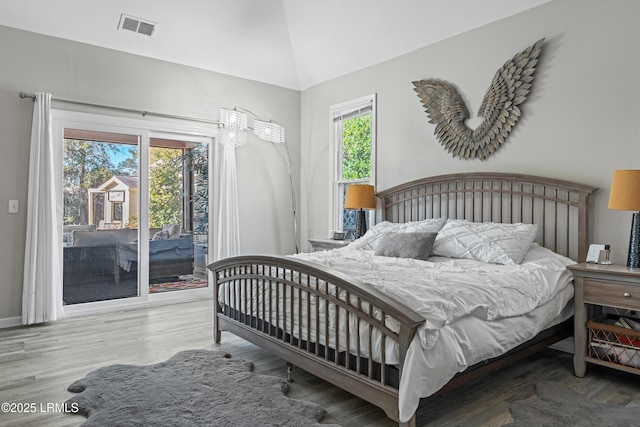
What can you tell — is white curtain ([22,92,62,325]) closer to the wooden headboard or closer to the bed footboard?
the bed footboard

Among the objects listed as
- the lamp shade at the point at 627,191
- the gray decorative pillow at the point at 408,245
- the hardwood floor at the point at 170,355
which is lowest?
the hardwood floor at the point at 170,355

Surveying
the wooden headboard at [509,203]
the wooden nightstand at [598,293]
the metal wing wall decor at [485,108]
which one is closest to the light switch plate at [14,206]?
the wooden headboard at [509,203]

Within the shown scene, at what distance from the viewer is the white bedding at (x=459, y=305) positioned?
1.91m

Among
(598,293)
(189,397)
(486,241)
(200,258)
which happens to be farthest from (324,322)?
(200,258)

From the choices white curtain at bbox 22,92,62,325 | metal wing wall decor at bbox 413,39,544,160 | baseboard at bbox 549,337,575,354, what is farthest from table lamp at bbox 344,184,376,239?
white curtain at bbox 22,92,62,325

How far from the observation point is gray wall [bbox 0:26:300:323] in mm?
3969

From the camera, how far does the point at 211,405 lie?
2299 mm

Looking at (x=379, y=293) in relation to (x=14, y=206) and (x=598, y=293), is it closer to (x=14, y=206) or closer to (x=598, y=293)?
(x=598, y=293)

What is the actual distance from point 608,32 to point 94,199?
4.82m

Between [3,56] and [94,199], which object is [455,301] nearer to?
[94,199]

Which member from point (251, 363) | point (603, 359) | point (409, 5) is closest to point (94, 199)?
point (251, 363)

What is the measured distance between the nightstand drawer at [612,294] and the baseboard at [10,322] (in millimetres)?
4694

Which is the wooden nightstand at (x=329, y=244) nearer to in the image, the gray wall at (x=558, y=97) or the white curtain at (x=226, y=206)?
the gray wall at (x=558, y=97)

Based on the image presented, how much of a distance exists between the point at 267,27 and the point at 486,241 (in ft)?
11.5
